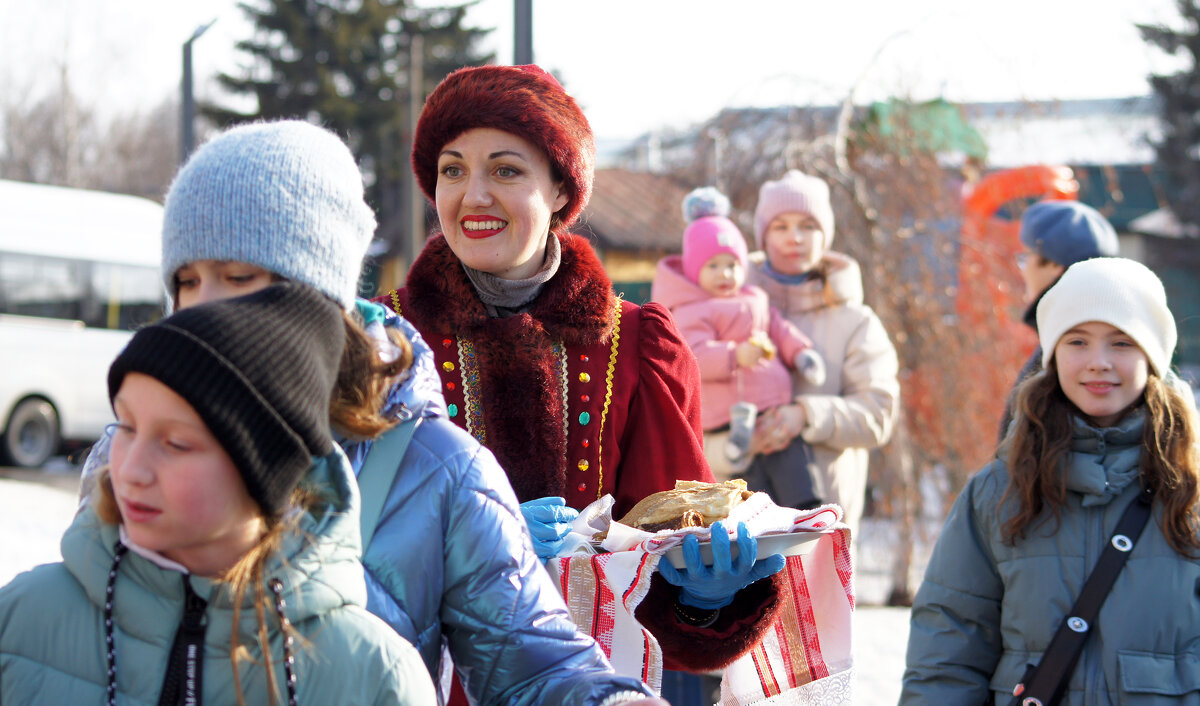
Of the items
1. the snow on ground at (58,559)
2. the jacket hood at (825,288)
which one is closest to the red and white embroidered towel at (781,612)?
the snow on ground at (58,559)

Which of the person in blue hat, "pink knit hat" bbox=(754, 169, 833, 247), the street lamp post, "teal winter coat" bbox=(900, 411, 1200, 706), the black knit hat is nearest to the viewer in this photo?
the black knit hat

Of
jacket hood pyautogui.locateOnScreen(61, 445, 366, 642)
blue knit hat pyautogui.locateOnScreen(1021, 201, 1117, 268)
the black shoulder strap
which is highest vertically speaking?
blue knit hat pyautogui.locateOnScreen(1021, 201, 1117, 268)

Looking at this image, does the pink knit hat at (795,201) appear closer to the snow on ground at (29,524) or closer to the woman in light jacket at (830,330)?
the woman in light jacket at (830,330)

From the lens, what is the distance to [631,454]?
8.32ft

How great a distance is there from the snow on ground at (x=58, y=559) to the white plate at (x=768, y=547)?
82.9 inches

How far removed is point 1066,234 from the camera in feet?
14.3

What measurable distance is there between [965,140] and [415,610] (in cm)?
821

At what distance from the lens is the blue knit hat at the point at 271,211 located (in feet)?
5.24

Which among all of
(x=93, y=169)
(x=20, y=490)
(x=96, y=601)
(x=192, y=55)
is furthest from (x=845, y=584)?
(x=93, y=169)

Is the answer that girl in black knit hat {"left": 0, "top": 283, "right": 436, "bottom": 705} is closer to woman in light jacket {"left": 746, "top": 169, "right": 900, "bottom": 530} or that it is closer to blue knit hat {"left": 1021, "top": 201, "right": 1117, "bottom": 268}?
blue knit hat {"left": 1021, "top": 201, "right": 1117, "bottom": 268}

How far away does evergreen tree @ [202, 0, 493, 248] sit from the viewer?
2903 centimetres

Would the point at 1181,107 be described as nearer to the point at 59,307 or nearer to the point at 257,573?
the point at 59,307

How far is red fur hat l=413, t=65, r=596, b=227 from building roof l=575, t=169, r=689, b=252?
11.6 inches

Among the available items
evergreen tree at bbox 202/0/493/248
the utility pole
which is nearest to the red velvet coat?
the utility pole
